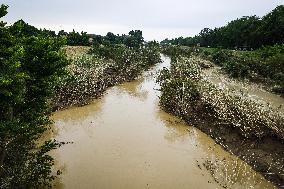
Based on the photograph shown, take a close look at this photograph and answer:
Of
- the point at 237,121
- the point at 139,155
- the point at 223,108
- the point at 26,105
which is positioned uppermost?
the point at 26,105

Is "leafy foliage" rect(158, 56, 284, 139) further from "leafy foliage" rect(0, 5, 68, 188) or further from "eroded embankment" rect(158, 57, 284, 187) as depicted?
"leafy foliage" rect(0, 5, 68, 188)

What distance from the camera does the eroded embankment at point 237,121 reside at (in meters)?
11.4

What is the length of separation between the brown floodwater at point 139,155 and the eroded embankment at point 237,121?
0.38 metres

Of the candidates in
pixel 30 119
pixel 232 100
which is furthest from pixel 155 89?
pixel 30 119

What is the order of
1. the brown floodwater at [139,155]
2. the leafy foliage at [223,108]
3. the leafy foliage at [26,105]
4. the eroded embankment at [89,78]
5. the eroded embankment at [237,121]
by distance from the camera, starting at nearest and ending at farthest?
1. the leafy foliage at [26,105]
2. the brown floodwater at [139,155]
3. the eroded embankment at [237,121]
4. the leafy foliage at [223,108]
5. the eroded embankment at [89,78]

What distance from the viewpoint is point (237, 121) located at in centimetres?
1336

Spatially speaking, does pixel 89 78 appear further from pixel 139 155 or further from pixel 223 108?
pixel 139 155

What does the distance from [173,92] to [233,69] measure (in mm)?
10630

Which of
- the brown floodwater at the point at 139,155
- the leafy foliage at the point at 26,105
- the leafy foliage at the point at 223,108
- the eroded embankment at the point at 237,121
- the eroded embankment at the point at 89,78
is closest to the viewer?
the leafy foliage at the point at 26,105

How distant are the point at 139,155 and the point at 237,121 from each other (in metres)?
3.76

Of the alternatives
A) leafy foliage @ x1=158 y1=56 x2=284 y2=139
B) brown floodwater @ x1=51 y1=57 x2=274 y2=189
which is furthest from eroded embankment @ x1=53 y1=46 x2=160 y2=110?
leafy foliage @ x1=158 y1=56 x2=284 y2=139

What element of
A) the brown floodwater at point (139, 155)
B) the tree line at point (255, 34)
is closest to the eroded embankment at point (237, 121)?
the brown floodwater at point (139, 155)

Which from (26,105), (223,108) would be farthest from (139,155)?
(26,105)

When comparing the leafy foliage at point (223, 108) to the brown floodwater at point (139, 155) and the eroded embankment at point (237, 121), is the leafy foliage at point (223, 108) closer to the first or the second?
the eroded embankment at point (237, 121)
